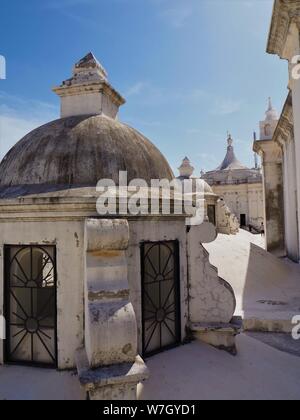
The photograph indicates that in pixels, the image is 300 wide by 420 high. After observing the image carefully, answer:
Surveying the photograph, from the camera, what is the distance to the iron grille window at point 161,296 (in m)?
6.19

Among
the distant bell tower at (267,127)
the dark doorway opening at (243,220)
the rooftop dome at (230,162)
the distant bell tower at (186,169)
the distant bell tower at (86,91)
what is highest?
the rooftop dome at (230,162)

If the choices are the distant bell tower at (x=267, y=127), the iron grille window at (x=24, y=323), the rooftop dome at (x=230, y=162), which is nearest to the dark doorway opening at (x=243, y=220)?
the rooftop dome at (x=230, y=162)

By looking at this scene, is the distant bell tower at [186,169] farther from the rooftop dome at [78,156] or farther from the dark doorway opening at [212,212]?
the rooftop dome at [78,156]

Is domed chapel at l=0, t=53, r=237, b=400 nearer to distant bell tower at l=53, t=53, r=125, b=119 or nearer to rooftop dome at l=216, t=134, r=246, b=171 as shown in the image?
distant bell tower at l=53, t=53, r=125, b=119

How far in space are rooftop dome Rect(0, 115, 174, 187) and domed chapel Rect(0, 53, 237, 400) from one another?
0.02 metres

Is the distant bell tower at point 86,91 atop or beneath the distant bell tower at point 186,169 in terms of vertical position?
beneath

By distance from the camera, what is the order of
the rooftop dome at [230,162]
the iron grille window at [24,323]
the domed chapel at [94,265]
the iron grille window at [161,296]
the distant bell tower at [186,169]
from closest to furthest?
the domed chapel at [94,265]
the iron grille window at [24,323]
the iron grille window at [161,296]
the distant bell tower at [186,169]
the rooftop dome at [230,162]

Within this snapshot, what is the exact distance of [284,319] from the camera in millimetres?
11195

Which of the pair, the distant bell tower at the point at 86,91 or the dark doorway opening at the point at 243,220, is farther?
the dark doorway opening at the point at 243,220

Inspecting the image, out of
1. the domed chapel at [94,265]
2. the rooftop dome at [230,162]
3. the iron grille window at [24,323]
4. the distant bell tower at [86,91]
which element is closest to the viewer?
the domed chapel at [94,265]

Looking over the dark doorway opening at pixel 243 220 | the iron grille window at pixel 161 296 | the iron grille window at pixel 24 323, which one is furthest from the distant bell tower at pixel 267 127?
the iron grille window at pixel 24 323

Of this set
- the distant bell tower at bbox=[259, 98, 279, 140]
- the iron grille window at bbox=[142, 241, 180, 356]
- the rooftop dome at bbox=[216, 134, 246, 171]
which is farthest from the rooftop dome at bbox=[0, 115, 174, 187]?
the rooftop dome at bbox=[216, 134, 246, 171]

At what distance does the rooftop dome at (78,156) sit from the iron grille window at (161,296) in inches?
58.6
